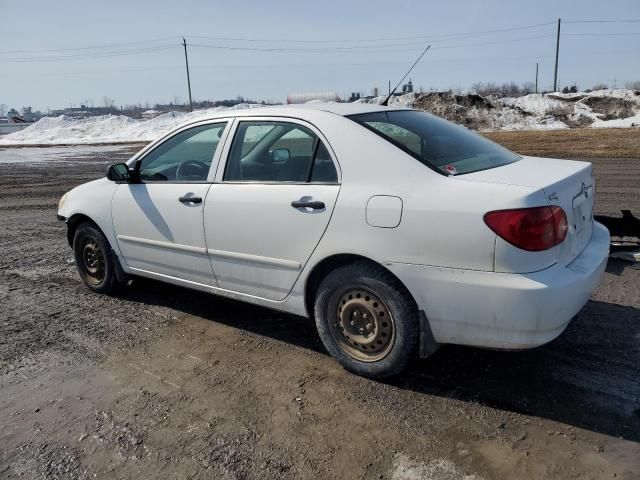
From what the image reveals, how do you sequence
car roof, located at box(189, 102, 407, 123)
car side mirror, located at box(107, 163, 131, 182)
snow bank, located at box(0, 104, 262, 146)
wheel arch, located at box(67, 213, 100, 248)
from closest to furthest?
car roof, located at box(189, 102, 407, 123)
car side mirror, located at box(107, 163, 131, 182)
wheel arch, located at box(67, 213, 100, 248)
snow bank, located at box(0, 104, 262, 146)

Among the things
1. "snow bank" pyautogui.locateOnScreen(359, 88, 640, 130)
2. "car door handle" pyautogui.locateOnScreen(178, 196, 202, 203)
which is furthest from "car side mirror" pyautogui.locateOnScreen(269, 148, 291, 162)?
"snow bank" pyautogui.locateOnScreen(359, 88, 640, 130)

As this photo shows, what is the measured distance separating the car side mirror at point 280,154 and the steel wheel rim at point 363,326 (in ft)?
3.46

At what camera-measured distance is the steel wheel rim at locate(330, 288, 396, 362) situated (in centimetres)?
332

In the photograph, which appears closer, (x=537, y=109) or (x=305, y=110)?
(x=305, y=110)

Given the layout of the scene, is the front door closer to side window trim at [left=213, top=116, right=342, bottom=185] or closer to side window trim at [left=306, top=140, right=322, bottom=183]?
side window trim at [left=213, top=116, right=342, bottom=185]

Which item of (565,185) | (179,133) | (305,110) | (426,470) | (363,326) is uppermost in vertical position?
(305,110)

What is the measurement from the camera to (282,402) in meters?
3.28

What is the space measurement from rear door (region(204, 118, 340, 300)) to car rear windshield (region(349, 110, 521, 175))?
435 millimetres

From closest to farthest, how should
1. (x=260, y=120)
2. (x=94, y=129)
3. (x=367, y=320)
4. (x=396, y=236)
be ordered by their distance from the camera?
1. (x=396, y=236)
2. (x=367, y=320)
3. (x=260, y=120)
4. (x=94, y=129)

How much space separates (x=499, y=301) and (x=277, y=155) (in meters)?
1.83

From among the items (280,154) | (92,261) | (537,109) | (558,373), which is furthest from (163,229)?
(537,109)

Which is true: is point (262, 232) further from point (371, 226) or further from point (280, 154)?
point (371, 226)

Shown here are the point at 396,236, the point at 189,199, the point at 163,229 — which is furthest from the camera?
the point at 163,229

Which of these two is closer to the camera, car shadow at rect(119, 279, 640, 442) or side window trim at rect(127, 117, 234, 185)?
car shadow at rect(119, 279, 640, 442)
